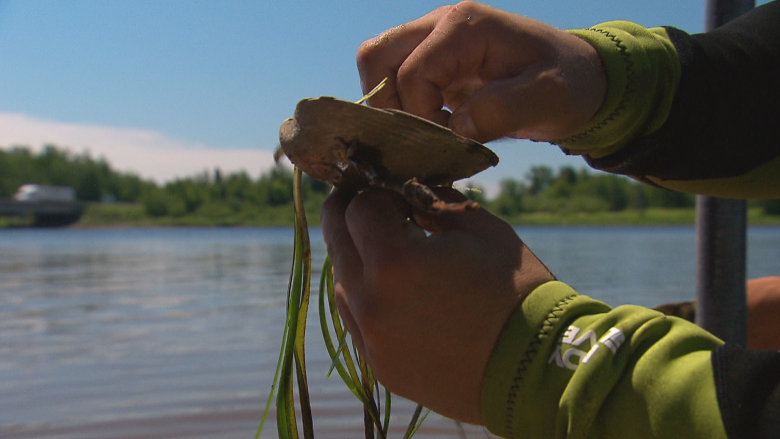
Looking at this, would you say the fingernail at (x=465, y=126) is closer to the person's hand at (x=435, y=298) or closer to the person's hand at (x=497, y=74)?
the person's hand at (x=497, y=74)

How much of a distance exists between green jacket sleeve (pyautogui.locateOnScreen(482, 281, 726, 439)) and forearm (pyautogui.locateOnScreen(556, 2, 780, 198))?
0.63 metres

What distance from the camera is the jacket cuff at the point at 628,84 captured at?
1326 millimetres

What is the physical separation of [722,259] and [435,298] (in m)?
1.96

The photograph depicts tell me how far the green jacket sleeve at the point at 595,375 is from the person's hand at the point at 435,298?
31 millimetres

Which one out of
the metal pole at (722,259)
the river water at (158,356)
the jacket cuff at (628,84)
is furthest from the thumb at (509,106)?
the metal pole at (722,259)

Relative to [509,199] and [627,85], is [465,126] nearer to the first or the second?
[627,85]

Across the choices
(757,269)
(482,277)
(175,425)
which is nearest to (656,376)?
(482,277)

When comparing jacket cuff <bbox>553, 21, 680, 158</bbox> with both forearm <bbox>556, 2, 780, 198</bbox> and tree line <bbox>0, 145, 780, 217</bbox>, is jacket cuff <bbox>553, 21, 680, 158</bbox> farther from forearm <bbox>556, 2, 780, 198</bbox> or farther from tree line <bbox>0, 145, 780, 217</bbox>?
tree line <bbox>0, 145, 780, 217</bbox>

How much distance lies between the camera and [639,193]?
6944 cm

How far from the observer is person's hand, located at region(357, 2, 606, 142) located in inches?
45.1

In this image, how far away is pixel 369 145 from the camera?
1053 millimetres

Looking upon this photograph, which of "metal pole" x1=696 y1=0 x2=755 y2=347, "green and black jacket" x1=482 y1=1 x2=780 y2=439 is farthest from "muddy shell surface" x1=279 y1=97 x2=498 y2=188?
"metal pole" x1=696 y1=0 x2=755 y2=347

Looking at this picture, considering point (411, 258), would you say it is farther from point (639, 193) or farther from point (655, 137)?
point (639, 193)

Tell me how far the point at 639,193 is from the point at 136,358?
71702 millimetres
